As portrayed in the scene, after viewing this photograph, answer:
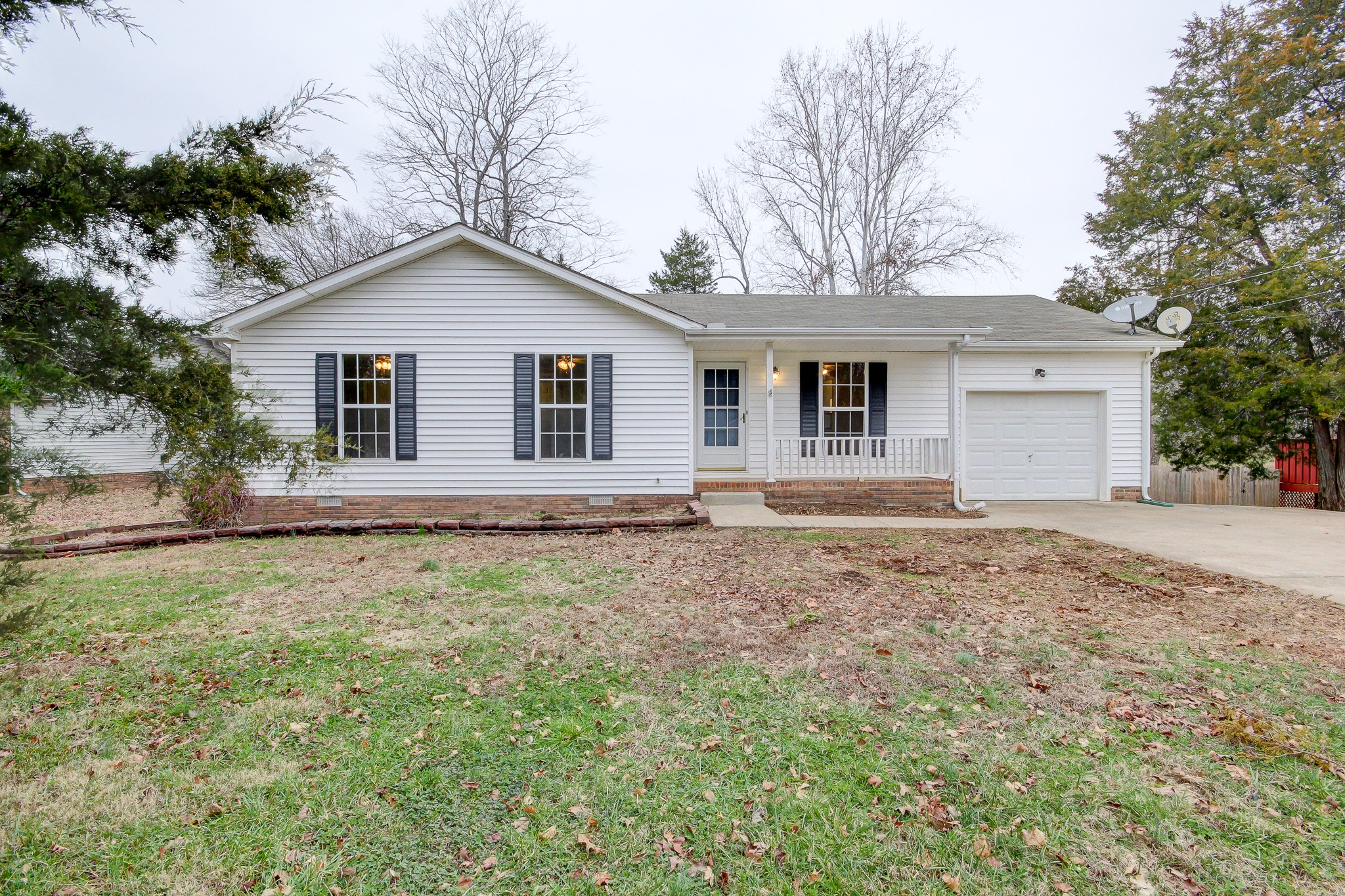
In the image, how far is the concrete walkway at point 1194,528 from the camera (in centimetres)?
583

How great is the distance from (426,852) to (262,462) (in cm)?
170

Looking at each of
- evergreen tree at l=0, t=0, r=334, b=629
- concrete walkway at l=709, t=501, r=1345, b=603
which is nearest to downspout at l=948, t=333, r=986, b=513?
concrete walkway at l=709, t=501, r=1345, b=603

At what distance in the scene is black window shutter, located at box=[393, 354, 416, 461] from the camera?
9391 mm

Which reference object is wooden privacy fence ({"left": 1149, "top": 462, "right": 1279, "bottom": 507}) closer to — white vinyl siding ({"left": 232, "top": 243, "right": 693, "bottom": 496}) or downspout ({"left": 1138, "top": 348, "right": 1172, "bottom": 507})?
downspout ({"left": 1138, "top": 348, "right": 1172, "bottom": 507})

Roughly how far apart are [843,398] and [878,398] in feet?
2.07

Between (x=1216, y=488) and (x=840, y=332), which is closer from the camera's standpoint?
(x=840, y=332)

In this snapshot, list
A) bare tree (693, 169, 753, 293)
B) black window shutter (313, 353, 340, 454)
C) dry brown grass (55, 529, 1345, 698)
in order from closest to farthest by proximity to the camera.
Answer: dry brown grass (55, 529, 1345, 698) < black window shutter (313, 353, 340, 454) < bare tree (693, 169, 753, 293)

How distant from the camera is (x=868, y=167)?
20.4 metres

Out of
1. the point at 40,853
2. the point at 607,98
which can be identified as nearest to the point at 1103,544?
the point at 40,853

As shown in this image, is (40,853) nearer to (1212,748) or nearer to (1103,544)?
(1212,748)

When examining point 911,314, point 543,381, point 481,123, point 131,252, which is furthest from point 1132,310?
point 481,123

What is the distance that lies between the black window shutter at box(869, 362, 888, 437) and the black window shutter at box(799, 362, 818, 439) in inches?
39.7

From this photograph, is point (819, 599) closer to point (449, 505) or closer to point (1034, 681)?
point (1034, 681)

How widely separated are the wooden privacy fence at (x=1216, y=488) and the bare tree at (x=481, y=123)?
1941 centimetres
